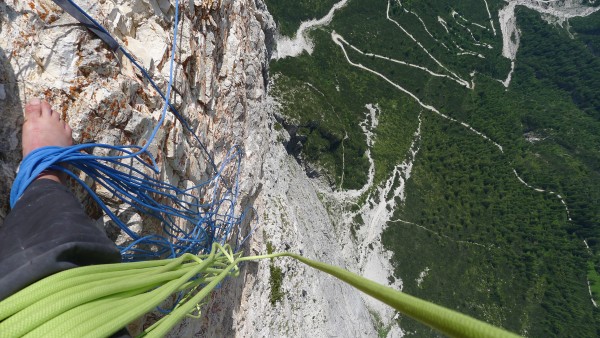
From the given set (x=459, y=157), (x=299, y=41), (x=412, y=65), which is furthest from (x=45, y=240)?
(x=412, y=65)

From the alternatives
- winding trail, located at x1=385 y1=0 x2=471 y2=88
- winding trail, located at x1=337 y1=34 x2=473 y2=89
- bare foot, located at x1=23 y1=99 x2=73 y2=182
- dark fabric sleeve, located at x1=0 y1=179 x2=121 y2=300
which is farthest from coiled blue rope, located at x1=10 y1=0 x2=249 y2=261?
winding trail, located at x1=385 y1=0 x2=471 y2=88

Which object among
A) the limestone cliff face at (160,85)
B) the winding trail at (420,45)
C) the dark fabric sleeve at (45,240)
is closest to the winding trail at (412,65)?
the winding trail at (420,45)

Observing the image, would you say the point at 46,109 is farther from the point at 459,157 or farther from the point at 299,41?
the point at 459,157

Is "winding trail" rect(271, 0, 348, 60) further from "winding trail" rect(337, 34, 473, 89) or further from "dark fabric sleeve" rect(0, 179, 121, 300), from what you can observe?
"dark fabric sleeve" rect(0, 179, 121, 300)

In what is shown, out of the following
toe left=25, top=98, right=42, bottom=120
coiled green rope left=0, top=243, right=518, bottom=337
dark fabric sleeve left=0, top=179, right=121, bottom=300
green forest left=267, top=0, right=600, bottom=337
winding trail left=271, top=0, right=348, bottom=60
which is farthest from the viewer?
winding trail left=271, top=0, right=348, bottom=60

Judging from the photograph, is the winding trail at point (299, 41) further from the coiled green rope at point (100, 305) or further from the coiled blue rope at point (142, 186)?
the coiled green rope at point (100, 305)

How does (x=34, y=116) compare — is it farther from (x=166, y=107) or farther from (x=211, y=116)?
(x=211, y=116)
